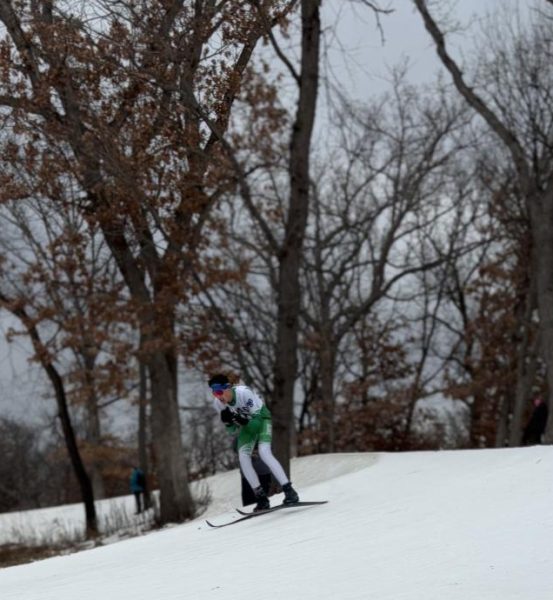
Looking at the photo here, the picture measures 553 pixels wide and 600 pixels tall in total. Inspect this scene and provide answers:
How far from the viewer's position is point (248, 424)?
38.5ft

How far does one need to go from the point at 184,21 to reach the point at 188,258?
18.1 feet

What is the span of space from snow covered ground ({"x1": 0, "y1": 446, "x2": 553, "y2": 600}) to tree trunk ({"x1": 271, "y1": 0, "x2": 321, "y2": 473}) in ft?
12.2

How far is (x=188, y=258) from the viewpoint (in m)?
18.3

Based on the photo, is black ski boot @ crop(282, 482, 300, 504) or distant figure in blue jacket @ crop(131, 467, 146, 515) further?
distant figure in blue jacket @ crop(131, 467, 146, 515)

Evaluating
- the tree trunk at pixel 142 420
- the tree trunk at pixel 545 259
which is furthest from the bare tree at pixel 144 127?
the tree trunk at pixel 142 420

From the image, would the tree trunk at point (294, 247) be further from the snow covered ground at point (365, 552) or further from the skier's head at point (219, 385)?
the skier's head at point (219, 385)

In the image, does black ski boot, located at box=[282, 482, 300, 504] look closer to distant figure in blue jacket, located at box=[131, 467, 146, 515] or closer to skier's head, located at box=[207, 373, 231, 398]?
skier's head, located at box=[207, 373, 231, 398]

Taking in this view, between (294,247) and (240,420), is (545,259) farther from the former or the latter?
(240,420)

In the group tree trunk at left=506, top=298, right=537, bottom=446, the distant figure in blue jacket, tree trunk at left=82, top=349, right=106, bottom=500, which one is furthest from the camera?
the distant figure in blue jacket

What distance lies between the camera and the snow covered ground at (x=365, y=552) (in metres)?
6.55

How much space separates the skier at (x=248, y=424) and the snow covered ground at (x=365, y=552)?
45 cm

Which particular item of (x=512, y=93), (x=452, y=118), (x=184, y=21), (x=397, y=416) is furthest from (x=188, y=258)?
(x=397, y=416)

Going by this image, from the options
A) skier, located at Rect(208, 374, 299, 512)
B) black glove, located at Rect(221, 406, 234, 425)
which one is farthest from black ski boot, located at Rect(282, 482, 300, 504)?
black glove, located at Rect(221, 406, 234, 425)

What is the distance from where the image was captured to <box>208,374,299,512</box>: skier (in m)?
11.4
